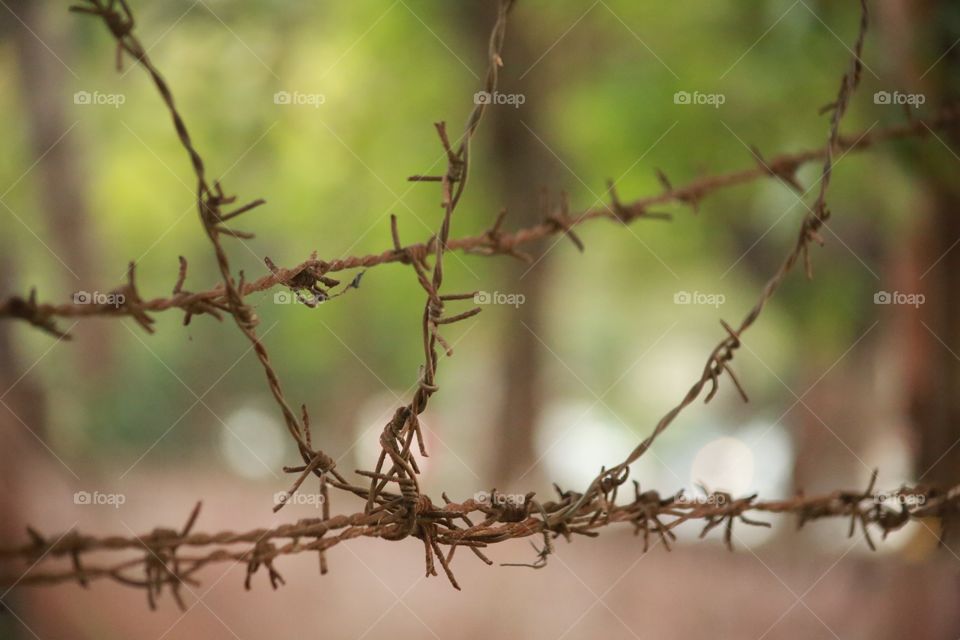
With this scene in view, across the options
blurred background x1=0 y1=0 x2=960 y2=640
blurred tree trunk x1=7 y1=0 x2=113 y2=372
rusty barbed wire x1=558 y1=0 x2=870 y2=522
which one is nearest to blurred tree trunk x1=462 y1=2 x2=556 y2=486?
blurred background x1=0 y1=0 x2=960 y2=640

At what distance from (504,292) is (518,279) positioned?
14cm

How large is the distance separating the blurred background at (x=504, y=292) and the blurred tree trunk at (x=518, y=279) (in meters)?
0.02

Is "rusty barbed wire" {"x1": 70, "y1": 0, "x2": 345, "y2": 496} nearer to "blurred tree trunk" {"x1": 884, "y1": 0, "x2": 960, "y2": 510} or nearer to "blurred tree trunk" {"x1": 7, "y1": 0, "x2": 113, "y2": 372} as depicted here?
"blurred tree trunk" {"x1": 884, "y1": 0, "x2": 960, "y2": 510}

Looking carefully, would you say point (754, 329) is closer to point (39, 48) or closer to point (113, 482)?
point (113, 482)

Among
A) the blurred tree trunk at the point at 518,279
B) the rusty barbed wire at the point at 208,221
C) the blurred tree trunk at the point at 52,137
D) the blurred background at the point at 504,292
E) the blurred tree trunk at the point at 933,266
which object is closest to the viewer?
the rusty barbed wire at the point at 208,221

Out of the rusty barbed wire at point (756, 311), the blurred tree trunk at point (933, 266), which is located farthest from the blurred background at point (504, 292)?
the rusty barbed wire at point (756, 311)

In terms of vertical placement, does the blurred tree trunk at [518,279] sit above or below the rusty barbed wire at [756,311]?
above

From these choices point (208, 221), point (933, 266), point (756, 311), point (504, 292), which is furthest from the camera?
point (504, 292)

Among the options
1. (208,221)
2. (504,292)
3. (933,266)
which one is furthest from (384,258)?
(504,292)

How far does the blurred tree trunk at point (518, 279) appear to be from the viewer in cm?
534

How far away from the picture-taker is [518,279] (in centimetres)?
550

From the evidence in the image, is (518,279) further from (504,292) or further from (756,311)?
(756,311)

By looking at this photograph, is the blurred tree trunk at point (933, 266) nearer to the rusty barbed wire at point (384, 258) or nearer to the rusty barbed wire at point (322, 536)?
the rusty barbed wire at point (384, 258)

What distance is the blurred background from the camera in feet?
8.04
